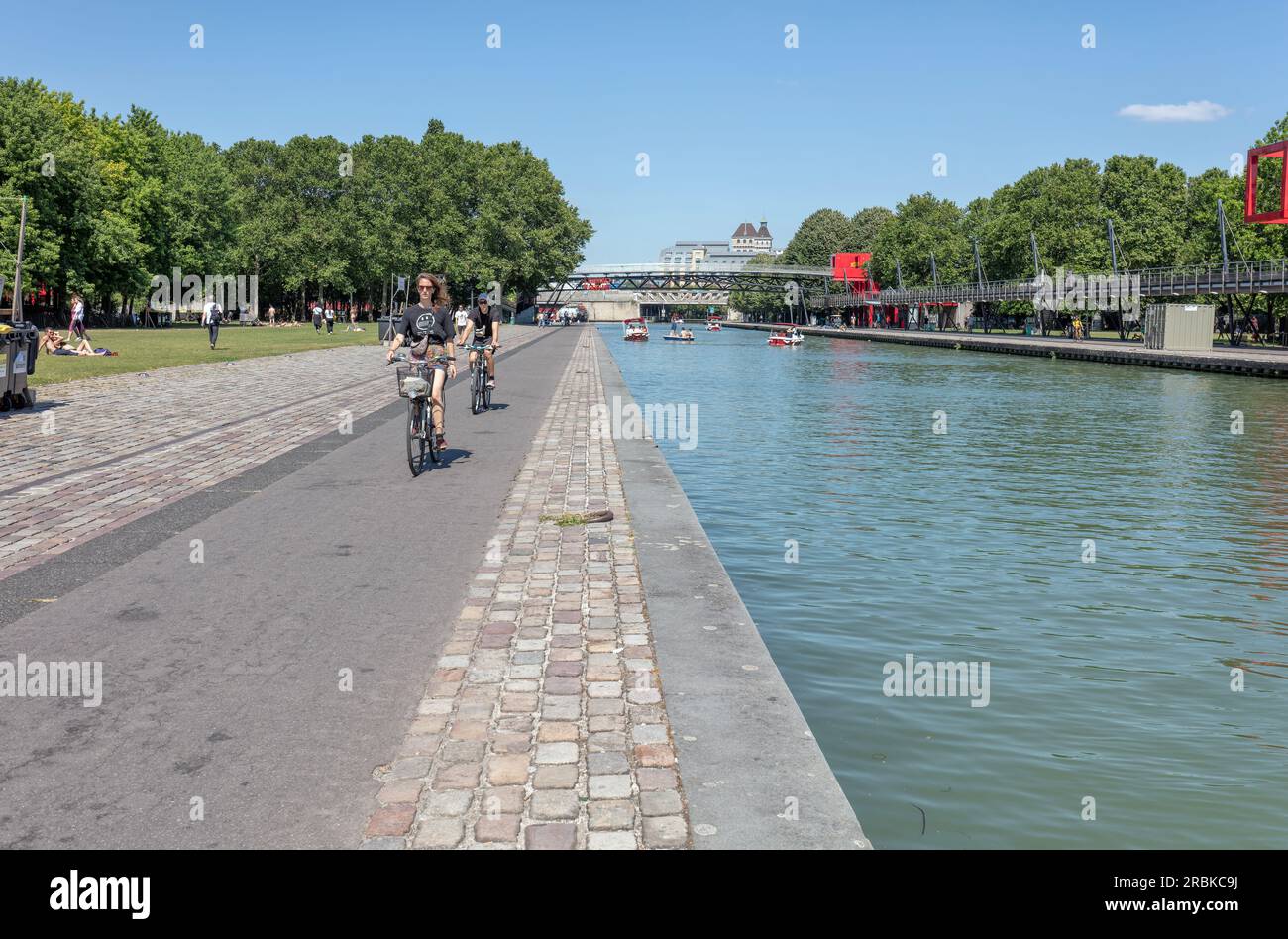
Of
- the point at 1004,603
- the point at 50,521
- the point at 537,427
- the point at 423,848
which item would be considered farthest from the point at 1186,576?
the point at 537,427

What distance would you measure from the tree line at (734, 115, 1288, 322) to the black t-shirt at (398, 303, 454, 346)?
64.7 metres

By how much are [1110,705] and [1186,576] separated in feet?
12.4

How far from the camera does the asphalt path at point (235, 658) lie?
163 inches

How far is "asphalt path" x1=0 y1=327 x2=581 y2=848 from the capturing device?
413 centimetres

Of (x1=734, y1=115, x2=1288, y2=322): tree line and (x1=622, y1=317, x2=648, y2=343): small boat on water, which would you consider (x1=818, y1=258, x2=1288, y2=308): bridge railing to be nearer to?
(x1=734, y1=115, x2=1288, y2=322): tree line

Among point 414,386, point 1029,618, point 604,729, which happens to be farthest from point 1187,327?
point 604,729

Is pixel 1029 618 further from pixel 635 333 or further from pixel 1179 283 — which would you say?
pixel 635 333

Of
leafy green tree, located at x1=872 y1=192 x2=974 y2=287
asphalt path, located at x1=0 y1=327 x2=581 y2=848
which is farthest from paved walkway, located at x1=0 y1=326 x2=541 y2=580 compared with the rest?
leafy green tree, located at x1=872 y1=192 x2=974 y2=287

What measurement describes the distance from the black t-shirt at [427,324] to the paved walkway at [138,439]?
2292 millimetres

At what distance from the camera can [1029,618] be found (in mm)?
8164

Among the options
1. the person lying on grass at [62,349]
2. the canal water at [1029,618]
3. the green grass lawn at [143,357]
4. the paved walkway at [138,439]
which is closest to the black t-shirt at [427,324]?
the paved walkway at [138,439]

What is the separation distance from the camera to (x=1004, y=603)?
8578 millimetres

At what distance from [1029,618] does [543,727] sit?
4504 mm
